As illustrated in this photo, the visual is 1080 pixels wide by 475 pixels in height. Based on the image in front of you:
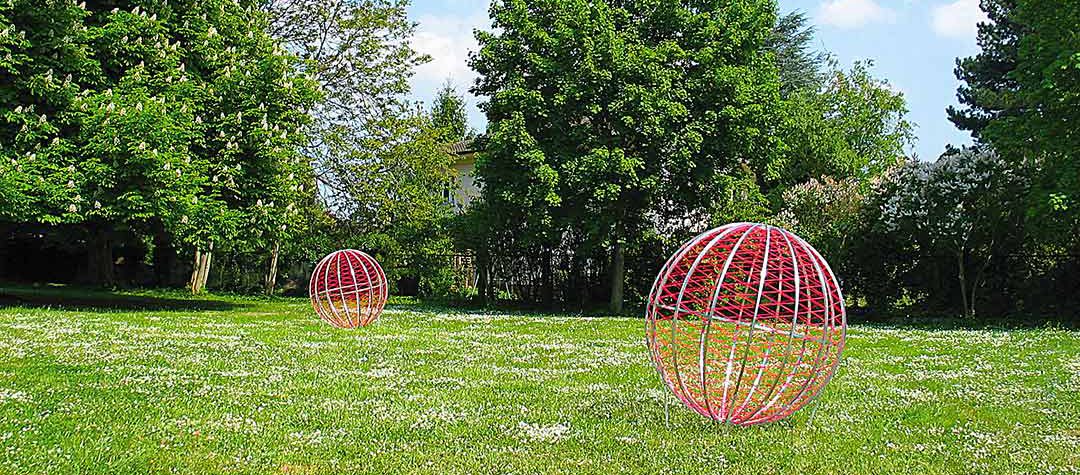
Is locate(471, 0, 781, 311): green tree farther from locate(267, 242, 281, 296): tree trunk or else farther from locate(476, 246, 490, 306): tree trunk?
locate(267, 242, 281, 296): tree trunk

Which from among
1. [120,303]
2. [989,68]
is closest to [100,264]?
[120,303]

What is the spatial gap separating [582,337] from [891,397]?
316 inches

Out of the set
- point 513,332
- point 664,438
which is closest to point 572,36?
point 513,332

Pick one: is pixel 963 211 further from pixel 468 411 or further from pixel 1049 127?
pixel 468 411

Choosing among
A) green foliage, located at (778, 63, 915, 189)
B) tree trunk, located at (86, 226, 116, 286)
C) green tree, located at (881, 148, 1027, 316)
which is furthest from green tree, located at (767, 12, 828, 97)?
tree trunk, located at (86, 226, 116, 286)

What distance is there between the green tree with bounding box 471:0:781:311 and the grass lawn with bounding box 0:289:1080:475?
28.9 ft

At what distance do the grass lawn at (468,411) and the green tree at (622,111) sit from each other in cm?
880

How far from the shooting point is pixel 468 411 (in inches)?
362

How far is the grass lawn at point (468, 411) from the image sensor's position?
7219 millimetres

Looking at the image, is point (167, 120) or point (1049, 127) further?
point (1049, 127)

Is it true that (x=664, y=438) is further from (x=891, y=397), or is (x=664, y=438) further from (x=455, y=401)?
(x=891, y=397)

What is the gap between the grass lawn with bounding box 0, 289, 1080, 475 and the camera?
23.7 feet

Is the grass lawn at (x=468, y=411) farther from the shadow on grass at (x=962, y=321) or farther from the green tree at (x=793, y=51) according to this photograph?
the green tree at (x=793, y=51)

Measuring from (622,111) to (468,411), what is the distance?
52.8ft
